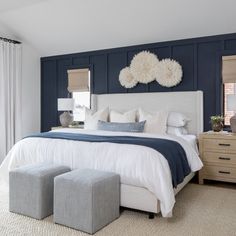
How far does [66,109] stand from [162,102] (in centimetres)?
192

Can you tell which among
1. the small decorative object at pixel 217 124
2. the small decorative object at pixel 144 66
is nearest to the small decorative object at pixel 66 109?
the small decorative object at pixel 144 66

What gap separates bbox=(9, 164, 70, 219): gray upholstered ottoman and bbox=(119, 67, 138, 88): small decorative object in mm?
2604

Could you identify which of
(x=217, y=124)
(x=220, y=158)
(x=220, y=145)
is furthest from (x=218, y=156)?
(x=217, y=124)

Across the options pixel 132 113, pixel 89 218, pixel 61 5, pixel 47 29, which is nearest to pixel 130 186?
pixel 89 218

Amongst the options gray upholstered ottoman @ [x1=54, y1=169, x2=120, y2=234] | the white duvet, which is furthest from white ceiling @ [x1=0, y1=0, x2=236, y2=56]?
gray upholstered ottoman @ [x1=54, y1=169, x2=120, y2=234]

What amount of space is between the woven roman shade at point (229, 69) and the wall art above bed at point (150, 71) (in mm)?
688

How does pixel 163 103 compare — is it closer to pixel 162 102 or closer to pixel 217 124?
pixel 162 102

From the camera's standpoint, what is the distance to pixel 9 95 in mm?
5230

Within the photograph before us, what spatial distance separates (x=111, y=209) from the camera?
2578 millimetres

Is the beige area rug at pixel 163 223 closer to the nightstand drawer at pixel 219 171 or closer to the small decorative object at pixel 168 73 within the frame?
the nightstand drawer at pixel 219 171

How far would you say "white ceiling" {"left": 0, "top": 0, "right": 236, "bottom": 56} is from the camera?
3.92 metres

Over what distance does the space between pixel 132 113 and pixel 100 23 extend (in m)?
1.70

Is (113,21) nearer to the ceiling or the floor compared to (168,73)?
nearer to the ceiling

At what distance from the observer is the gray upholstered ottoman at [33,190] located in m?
2.63
